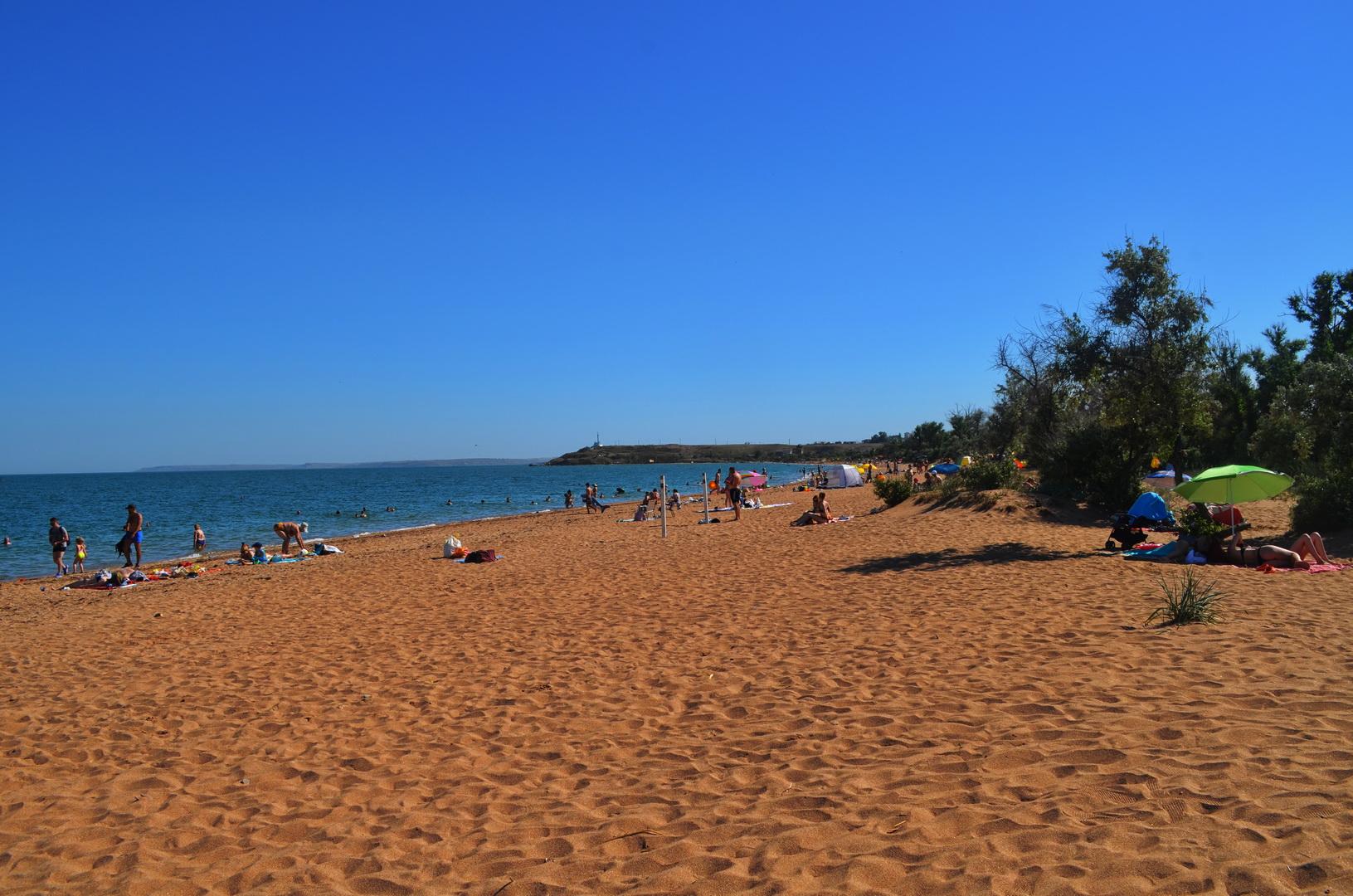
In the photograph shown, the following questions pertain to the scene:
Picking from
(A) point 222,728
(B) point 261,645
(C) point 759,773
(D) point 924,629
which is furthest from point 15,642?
(D) point 924,629

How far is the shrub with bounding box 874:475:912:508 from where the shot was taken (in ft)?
74.9

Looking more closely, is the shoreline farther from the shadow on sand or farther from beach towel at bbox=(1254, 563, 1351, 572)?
beach towel at bbox=(1254, 563, 1351, 572)

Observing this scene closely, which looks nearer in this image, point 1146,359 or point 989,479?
point 1146,359

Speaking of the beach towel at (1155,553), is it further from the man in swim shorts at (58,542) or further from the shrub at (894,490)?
the man in swim shorts at (58,542)

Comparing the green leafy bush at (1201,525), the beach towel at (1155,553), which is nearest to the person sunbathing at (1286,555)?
the green leafy bush at (1201,525)

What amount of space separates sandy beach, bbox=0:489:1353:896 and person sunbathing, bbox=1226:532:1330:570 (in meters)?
0.55

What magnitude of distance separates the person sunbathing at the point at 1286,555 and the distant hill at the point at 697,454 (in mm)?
147930

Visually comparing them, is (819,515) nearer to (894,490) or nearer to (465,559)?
(894,490)

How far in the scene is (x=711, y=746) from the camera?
5.14 meters

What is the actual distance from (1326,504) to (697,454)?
16780 centimetres

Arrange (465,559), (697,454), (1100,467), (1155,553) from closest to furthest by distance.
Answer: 1. (1155,553)
2. (465,559)
3. (1100,467)
4. (697,454)

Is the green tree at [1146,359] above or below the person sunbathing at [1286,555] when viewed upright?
above

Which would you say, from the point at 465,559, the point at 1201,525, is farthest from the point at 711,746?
the point at 465,559

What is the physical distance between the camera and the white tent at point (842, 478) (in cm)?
4334
